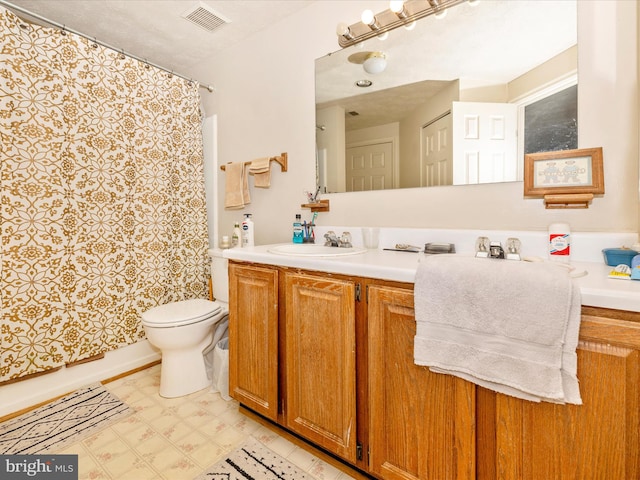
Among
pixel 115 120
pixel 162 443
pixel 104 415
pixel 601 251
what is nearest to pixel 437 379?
pixel 601 251

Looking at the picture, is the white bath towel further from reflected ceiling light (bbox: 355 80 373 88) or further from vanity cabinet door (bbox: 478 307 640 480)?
reflected ceiling light (bbox: 355 80 373 88)

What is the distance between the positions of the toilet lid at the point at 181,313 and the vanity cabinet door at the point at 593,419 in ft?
4.97

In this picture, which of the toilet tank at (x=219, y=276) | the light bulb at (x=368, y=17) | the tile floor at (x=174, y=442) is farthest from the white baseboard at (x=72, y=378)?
the light bulb at (x=368, y=17)

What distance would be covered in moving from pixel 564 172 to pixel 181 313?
1.96 metres

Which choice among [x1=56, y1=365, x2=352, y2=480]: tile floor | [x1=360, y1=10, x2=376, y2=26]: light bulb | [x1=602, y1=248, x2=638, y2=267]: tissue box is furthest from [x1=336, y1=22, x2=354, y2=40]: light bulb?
[x1=56, y1=365, x2=352, y2=480]: tile floor

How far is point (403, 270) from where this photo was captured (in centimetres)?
96

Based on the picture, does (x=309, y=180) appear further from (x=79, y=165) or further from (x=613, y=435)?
(x=613, y=435)

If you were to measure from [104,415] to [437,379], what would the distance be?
1707 mm

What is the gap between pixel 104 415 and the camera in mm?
1605

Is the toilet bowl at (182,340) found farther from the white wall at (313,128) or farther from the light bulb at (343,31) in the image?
the light bulb at (343,31)

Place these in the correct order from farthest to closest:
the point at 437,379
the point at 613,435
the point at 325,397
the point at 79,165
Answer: the point at 79,165 < the point at 325,397 < the point at 437,379 < the point at 613,435

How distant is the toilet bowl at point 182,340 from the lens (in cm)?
168

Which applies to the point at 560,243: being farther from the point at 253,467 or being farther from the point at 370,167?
the point at 253,467

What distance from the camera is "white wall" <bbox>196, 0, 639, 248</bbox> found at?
1093 mm
